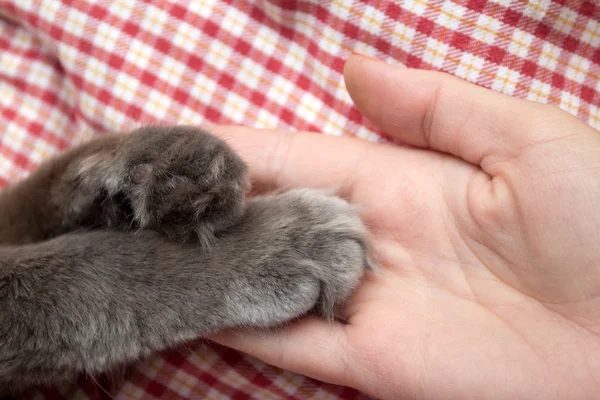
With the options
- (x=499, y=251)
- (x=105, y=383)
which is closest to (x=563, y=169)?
(x=499, y=251)

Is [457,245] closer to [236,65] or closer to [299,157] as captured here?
[299,157]

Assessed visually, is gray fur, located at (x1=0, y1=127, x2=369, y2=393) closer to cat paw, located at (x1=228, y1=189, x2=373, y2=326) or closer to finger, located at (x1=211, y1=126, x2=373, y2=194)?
cat paw, located at (x1=228, y1=189, x2=373, y2=326)

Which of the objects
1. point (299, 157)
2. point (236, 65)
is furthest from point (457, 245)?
point (236, 65)

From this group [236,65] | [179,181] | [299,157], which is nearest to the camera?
[179,181]

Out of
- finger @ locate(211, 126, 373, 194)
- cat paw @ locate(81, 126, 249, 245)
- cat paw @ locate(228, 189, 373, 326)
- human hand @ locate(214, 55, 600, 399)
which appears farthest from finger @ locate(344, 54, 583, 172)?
cat paw @ locate(81, 126, 249, 245)

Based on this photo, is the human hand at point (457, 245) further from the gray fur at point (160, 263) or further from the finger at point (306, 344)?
the gray fur at point (160, 263)

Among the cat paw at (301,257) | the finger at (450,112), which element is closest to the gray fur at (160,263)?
the cat paw at (301,257)
